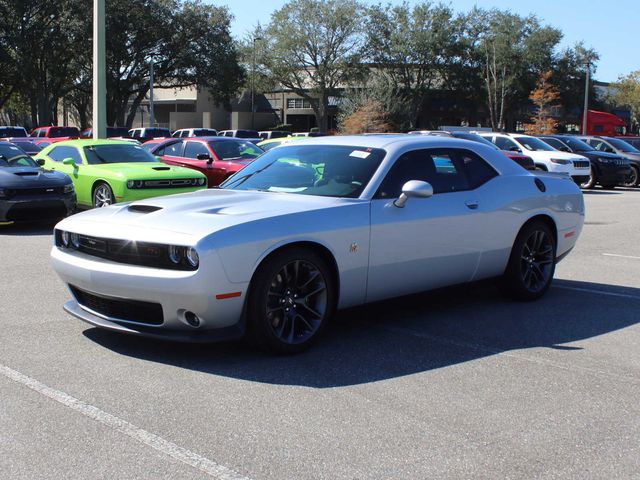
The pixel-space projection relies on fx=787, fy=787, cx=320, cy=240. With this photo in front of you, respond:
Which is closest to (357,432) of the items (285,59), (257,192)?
(257,192)

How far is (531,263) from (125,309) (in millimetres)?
3894

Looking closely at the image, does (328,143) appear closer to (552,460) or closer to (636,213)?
(552,460)

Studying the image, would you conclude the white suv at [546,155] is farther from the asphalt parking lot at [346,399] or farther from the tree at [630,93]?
the tree at [630,93]

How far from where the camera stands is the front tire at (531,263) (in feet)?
23.7

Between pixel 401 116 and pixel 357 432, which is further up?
pixel 401 116

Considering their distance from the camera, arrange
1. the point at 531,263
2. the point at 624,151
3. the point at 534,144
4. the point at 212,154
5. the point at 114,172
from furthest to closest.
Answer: the point at 624,151, the point at 534,144, the point at 212,154, the point at 114,172, the point at 531,263

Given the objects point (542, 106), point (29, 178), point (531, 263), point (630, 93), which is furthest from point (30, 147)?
point (630, 93)

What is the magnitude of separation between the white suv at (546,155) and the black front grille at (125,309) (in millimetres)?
19072

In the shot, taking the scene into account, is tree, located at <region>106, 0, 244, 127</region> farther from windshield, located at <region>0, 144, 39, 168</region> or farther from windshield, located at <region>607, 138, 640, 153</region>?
windshield, located at <region>0, 144, 39, 168</region>

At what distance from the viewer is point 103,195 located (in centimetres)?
1342

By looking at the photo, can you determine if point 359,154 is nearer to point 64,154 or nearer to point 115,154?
point 115,154

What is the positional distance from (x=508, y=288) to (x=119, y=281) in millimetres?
3743

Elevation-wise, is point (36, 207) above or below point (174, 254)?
below

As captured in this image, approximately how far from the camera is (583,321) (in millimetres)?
6746
